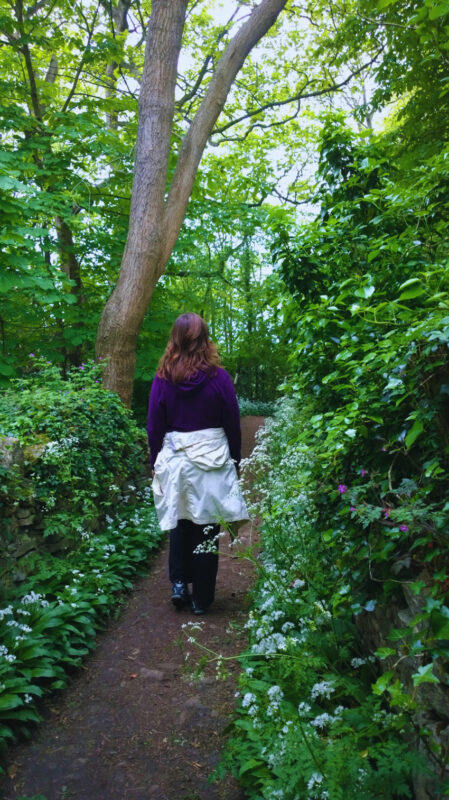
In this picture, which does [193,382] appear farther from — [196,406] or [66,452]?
[66,452]

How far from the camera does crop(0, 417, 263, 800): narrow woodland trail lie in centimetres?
256

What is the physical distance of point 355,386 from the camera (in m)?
2.35

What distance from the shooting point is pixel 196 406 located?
13.6 ft

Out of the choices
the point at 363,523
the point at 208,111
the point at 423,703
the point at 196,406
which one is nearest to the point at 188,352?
the point at 196,406

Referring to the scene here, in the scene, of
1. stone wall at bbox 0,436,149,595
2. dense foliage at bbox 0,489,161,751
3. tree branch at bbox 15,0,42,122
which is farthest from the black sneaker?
tree branch at bbox 15,0,42,122

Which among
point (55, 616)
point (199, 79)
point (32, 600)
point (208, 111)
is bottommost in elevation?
point (55, 616)

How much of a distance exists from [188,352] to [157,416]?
0.59 meters

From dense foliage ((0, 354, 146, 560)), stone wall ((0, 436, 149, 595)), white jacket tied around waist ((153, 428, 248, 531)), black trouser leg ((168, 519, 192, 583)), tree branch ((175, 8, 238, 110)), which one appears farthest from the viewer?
tree branch ((175, 8, 238, 110))

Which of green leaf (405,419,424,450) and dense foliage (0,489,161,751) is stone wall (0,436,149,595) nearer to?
dense foliage (0,489,161,751)

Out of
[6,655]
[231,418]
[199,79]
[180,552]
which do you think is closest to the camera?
[6,655]

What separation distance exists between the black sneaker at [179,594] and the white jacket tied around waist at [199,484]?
64 centimetres

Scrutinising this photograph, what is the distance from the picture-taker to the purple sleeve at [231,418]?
13.7 feet

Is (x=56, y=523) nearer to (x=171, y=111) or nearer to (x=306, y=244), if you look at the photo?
(x=306, y=244)

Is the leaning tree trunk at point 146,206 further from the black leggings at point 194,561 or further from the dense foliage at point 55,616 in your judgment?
the black leggings at point 194,561
